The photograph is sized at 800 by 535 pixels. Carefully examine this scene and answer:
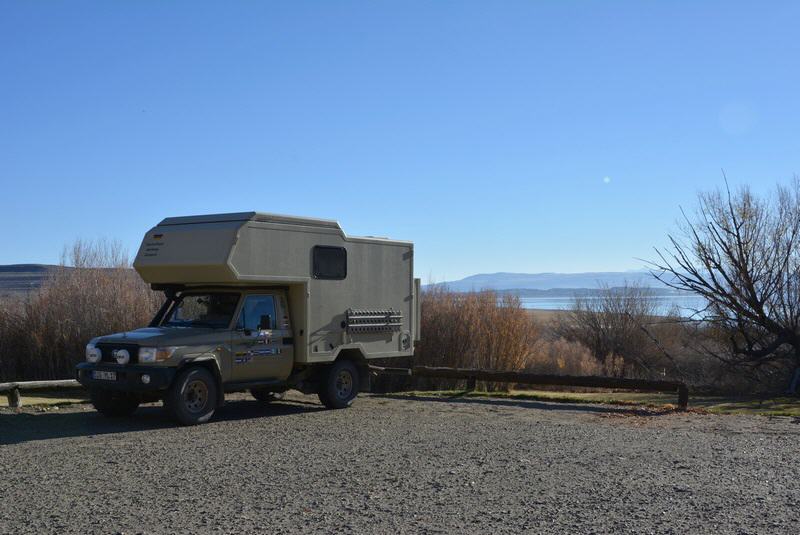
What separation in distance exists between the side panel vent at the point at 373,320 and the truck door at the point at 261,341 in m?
1.24

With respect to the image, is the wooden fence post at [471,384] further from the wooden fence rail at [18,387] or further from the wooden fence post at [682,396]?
the wooden fence rail at [18,387]

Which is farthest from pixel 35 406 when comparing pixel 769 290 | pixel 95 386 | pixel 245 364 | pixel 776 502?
pixel 769 290

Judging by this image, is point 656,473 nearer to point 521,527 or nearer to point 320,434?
point 521,527

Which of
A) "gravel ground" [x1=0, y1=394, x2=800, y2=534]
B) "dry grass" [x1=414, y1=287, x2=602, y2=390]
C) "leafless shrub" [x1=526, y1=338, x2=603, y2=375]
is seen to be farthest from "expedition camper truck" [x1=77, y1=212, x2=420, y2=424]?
"leafless shrub" [x1=526, y1=338, x2=603, y2=375]

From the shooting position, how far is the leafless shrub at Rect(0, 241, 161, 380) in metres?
20.5

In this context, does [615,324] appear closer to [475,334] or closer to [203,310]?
[475,334]

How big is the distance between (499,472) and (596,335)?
2730 centimetres

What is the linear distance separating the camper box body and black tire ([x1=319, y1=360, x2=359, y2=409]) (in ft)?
1.09

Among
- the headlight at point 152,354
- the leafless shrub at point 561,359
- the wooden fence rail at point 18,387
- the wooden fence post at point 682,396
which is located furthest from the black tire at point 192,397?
the leafless shrub at point 561,359

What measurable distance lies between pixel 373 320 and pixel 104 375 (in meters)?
4.69

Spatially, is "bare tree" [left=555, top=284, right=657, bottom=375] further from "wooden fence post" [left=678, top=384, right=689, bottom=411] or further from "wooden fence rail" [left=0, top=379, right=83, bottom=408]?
"wooden fence rail" [left=0, top=379, right=83, bottom=408]

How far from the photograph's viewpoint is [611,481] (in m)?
8.52

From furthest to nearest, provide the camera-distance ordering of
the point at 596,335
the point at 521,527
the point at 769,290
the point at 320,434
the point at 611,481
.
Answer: the point at 596,335 < the point at 769,290 < the point at 320,434 < the point at 611,481 < the point at 521,527

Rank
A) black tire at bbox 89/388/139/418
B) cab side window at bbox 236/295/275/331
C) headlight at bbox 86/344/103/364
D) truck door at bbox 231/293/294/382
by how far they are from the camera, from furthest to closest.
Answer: cab side window at bbox 236/295/275/331 < truck door at bbox 231/293/294/382 < black tire at bbox 89/388/139/418 < headlight at bbox 86/344/103/364
